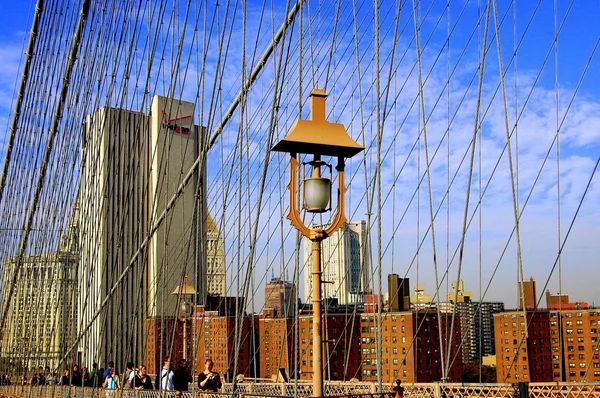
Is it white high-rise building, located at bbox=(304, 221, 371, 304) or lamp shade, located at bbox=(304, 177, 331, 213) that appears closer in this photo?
lamp shade, located at bbox=(304, 177, 331, 213)

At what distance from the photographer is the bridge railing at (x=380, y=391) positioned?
6662 mm

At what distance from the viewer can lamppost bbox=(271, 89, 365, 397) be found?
4219 mm

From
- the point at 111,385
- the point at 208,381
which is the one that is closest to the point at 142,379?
the point at 111,385

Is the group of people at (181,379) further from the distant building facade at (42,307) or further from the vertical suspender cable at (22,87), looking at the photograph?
the vertical suspender cable at (22,87)

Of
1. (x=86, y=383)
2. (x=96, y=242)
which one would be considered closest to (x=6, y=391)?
(x=86, y=383)

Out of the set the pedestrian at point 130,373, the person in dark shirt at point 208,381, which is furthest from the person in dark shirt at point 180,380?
the pedestrian at point 130,373

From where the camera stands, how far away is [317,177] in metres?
4.32

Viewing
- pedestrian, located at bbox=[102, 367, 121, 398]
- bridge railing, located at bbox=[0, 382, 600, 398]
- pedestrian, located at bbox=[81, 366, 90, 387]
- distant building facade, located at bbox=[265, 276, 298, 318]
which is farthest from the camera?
distant building facade, located at bbox=[265, 276, 298, 318]

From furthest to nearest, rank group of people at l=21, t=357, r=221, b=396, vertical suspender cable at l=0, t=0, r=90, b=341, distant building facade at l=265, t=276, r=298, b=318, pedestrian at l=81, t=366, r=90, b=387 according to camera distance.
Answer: vertical suspender cable at l=0, t=0, r=90, b=341 → distant building facade at l=265, t=276, r=298, b=318 → pedestrian at l=81, t=366, r=90, b=387 → group of people at l=21, t=357, r=221, b=396

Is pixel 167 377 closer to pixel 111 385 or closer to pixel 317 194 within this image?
pixel 111 385

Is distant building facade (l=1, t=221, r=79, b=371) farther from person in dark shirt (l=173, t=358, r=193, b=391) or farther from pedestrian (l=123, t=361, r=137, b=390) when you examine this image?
person in dark shirt (l=173, t=358, r=193, b=391)

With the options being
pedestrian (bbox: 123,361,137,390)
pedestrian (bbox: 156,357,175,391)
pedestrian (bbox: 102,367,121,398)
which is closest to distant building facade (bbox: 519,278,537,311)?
pedestrian (bbox: 156,357,175,391)

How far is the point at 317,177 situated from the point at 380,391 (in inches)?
62.7

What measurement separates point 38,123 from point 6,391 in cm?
701
